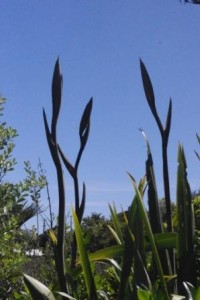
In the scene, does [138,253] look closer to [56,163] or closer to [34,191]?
[56,163]

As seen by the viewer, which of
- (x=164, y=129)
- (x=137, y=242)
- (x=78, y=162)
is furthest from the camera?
(x=164, y=129)

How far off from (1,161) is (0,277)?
0.74m

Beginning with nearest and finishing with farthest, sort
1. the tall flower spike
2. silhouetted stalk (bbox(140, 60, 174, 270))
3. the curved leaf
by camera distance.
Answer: the curved leaf → the tall flower spike → silhouetted stalk (bbox(140, 60, 174, 270))

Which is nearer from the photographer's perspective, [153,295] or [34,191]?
[153,295]

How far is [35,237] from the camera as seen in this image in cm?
539

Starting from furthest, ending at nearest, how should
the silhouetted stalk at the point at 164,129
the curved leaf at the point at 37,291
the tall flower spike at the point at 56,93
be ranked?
the silhouetted stalk at the point at 164,129 → the tall flower spike at the point at 56,93 → the curved leaf at the point at 37,291

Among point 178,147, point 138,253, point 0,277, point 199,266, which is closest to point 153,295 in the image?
point 138,253

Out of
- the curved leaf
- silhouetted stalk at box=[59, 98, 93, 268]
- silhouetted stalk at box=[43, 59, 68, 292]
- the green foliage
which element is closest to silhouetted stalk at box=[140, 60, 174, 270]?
the green foliage

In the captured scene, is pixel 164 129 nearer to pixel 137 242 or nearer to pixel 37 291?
pixel 137 242

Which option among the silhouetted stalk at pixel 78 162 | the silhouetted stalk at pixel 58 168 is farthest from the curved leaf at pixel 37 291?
the silhouetted stalk at pixel 78 162

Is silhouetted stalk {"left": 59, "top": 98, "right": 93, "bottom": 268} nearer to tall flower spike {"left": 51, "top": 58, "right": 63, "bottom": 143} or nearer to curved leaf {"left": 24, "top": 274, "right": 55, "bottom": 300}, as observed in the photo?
tall flower spike {"left": 51, "top": 58, "right": 63, "bottom": 143}

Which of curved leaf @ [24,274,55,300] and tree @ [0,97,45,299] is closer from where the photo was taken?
curved leaf @ [24,274,55,300]

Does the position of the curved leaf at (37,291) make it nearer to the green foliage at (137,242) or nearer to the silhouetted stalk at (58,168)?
the green foliage at (137,242)

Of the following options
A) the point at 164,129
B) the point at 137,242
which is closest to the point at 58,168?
the point at 137,242
